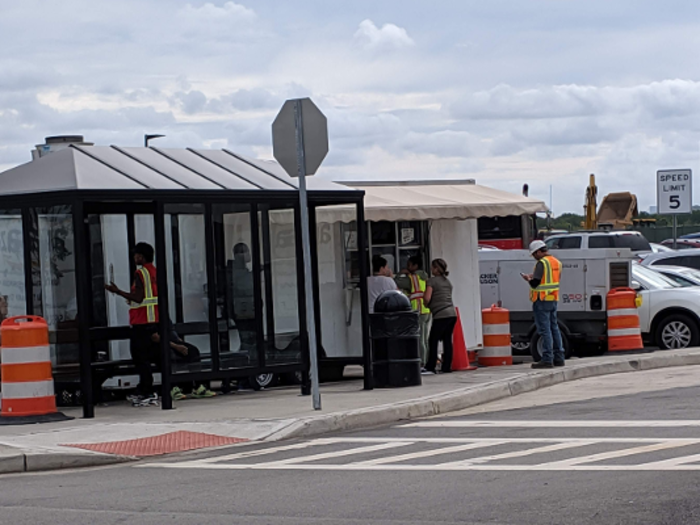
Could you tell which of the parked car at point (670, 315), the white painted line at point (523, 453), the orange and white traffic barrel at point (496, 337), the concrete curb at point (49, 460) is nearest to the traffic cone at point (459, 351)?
the orange and white traffic barrel at point (496, 337)

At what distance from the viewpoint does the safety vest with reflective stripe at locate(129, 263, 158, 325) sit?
13.6m

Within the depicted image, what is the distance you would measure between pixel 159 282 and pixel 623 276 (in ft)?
30.7

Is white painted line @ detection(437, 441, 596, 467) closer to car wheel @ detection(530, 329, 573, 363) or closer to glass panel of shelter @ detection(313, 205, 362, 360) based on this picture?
glass panel of shelter @ detection(313, 205, 362, 360)

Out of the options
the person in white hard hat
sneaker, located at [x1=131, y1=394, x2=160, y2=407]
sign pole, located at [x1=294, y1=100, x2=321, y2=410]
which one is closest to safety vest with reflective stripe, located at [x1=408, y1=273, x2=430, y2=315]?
the person in white hard hat

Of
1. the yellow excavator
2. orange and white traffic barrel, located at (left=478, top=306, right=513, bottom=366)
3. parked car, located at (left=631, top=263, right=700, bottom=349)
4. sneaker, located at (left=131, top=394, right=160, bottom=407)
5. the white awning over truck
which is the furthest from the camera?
the yellow excavator

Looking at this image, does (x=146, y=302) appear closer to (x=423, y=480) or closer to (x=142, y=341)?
(x=142, y=341)

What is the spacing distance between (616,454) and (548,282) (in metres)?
7.35

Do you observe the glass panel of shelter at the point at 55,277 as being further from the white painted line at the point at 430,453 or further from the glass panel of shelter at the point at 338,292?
the white painted line at the point at 430,453

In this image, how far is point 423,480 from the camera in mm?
8211

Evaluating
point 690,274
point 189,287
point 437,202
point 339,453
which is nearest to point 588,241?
point 690,274

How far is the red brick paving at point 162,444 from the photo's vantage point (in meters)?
10.2

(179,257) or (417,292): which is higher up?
(179,257)

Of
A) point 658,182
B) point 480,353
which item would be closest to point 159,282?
point 480,353

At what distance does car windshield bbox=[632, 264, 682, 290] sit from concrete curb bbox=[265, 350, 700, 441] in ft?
7.66
